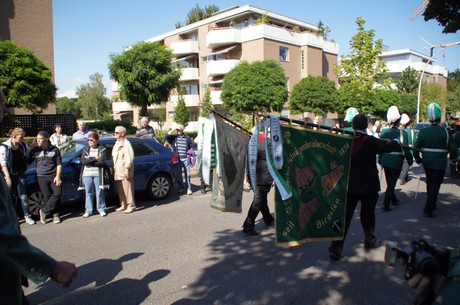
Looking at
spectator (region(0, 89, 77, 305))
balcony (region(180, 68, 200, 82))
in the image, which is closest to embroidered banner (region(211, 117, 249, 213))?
spectator (region(0, 89, 77, 305))

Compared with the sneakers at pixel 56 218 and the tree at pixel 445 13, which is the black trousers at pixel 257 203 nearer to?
the sneakers at pixel 56 218

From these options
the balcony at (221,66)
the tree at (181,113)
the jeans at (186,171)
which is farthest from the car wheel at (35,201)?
the balcony at (221,66)

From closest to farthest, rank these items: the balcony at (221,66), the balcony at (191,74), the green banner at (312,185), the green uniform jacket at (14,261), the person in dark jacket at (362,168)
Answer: the green uniform jacket at (14,261) → the green banner at (312,185) → the person in dark jacket at (362,168) → the balcony at (221,66) → the balcony at (191,74)

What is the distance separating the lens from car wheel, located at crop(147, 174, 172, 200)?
9.03 meters

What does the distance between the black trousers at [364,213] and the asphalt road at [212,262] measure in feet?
0.71

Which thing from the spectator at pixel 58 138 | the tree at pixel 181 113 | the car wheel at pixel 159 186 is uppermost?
the tree at pixel 181 113

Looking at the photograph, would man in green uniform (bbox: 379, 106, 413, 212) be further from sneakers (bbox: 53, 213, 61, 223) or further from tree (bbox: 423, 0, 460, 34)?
sneakers (bbox: 53, 213, 61, 223)

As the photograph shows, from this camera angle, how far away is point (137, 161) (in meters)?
8.78

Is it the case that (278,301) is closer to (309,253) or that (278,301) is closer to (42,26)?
(309,253)

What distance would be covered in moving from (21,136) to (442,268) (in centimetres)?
733

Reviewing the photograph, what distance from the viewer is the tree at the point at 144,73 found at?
2494 cm

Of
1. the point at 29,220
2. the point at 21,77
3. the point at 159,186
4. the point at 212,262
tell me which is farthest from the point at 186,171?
the point at 21,77

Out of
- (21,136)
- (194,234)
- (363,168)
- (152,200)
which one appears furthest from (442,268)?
Result: (152,200)

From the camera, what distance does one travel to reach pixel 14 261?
5.94 feet
